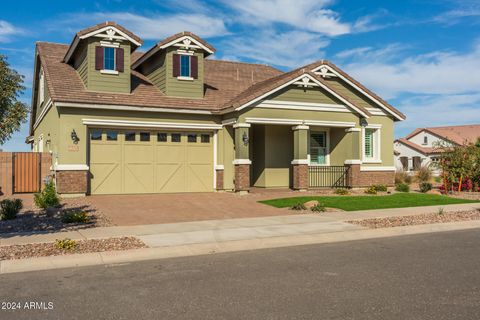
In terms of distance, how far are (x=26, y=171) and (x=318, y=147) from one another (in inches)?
512

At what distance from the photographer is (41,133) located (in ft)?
77.9

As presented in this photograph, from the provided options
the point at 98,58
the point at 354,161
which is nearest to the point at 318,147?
the point at 354,161

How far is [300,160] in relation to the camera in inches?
789

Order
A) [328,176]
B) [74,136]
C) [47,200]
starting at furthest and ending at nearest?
[328,176], [74,136], [47,200]

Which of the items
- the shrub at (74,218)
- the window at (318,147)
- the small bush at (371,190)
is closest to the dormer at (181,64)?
the window at (318,147)

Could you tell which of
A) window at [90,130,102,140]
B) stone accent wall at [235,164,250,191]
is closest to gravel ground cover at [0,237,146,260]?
window at [90,130,102,140]

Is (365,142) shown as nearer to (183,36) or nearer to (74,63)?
(183,36)

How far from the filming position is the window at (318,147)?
896 inches

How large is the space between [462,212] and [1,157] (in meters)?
17.4

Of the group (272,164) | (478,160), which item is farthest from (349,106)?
(478,160)

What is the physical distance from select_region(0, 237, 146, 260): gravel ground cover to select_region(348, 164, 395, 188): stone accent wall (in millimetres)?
13552

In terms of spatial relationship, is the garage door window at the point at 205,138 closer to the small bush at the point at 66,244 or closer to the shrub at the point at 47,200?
the shrub at the point at 47,200

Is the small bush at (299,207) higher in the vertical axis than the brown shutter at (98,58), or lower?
lower

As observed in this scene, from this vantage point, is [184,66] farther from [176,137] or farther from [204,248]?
[204,248]
